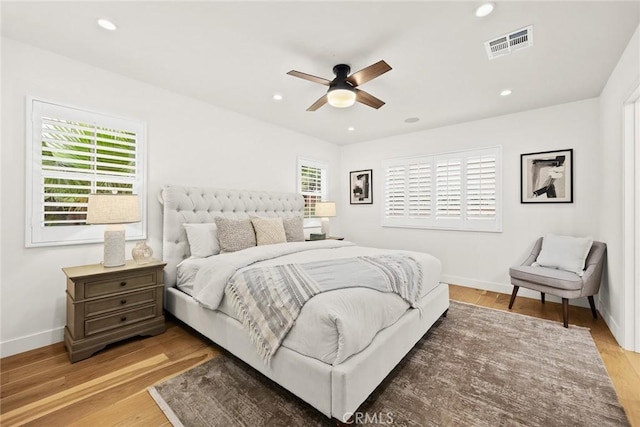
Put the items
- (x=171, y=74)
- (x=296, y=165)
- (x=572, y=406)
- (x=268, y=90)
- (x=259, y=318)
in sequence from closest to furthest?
(x=572, y=406) < (x=259, y=318) < (x=171, y=74) < (x=268, y=90) < (x=296, y=165)

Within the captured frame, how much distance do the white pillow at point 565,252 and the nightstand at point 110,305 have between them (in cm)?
439

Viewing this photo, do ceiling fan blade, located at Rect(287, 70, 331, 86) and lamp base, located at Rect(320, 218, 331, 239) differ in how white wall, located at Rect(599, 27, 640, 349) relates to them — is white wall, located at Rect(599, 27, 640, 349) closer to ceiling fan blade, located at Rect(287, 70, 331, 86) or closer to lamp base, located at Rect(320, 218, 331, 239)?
ceiling fan blade, located at Rect(287, 70, 331, 86)

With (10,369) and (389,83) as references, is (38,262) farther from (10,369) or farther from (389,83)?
(389,83)

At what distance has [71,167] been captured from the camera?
258cm

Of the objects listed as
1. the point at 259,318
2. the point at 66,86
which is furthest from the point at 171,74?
the point at 259,318

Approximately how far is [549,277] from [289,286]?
293cm

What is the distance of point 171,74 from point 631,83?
4.19 metres

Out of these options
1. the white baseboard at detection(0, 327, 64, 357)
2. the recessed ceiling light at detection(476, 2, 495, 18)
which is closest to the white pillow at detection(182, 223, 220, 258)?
the white baseboard at detection(0, 327, 64, 357)

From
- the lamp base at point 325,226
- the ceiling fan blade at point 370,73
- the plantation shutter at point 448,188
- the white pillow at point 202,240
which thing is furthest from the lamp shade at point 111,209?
the plantation shutter at point 448,188

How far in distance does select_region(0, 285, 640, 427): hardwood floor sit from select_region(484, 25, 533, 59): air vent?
2.67 metres

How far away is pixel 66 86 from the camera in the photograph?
2568 millimetres

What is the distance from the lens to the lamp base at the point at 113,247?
2.48 metres

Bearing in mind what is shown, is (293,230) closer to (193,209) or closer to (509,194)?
(193,209)

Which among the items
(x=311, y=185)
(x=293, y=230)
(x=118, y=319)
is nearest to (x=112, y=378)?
(x=118, y=319)
